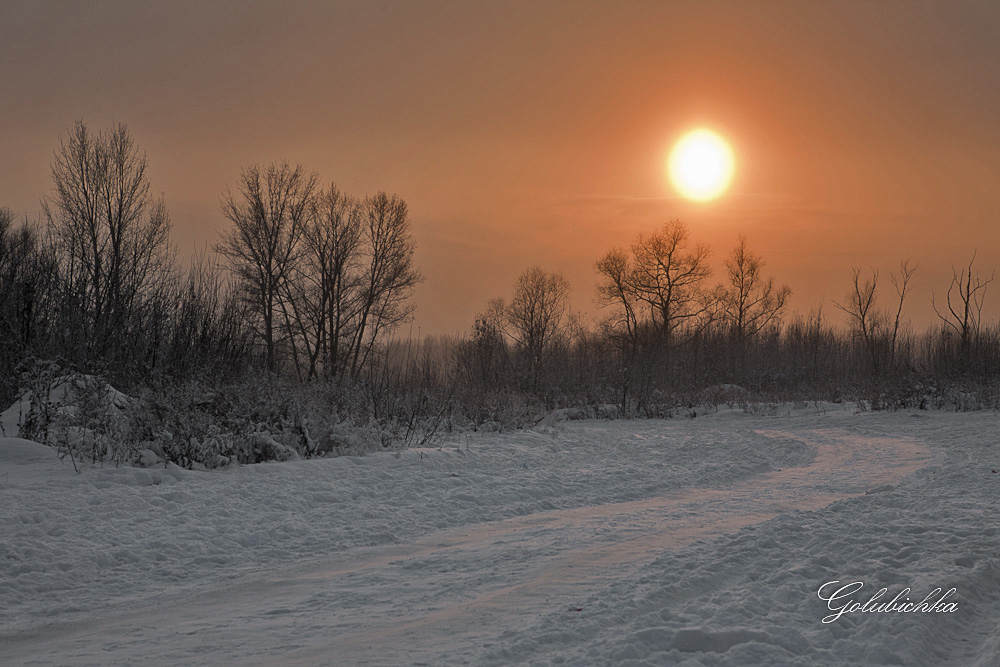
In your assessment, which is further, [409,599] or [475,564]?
[475,564]

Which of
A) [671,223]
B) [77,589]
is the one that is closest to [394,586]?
[77,589]

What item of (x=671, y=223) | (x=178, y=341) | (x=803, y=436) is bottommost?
(x=803, y=436)

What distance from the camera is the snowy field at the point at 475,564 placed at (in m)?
3.79

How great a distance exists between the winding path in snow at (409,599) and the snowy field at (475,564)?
0.07 ft

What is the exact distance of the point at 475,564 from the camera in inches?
222

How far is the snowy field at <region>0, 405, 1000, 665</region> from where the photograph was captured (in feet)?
12.4

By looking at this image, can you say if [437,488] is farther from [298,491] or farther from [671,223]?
[671,223]

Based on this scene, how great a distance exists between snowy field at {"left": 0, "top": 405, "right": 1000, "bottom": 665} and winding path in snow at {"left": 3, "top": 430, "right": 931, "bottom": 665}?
0.07 feet

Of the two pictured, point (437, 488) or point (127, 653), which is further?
point (437, 488)

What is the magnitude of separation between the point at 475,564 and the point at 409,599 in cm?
100

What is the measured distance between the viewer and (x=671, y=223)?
55.6m

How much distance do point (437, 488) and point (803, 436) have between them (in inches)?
486

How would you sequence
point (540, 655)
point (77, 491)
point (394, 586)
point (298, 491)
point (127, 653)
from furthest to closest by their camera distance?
1. point (298, 491)
2. point (77, 491)
3. point (394, 586)
4. point (127, 653)
5. point (540, 655)

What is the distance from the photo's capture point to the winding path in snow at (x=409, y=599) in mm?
3838
